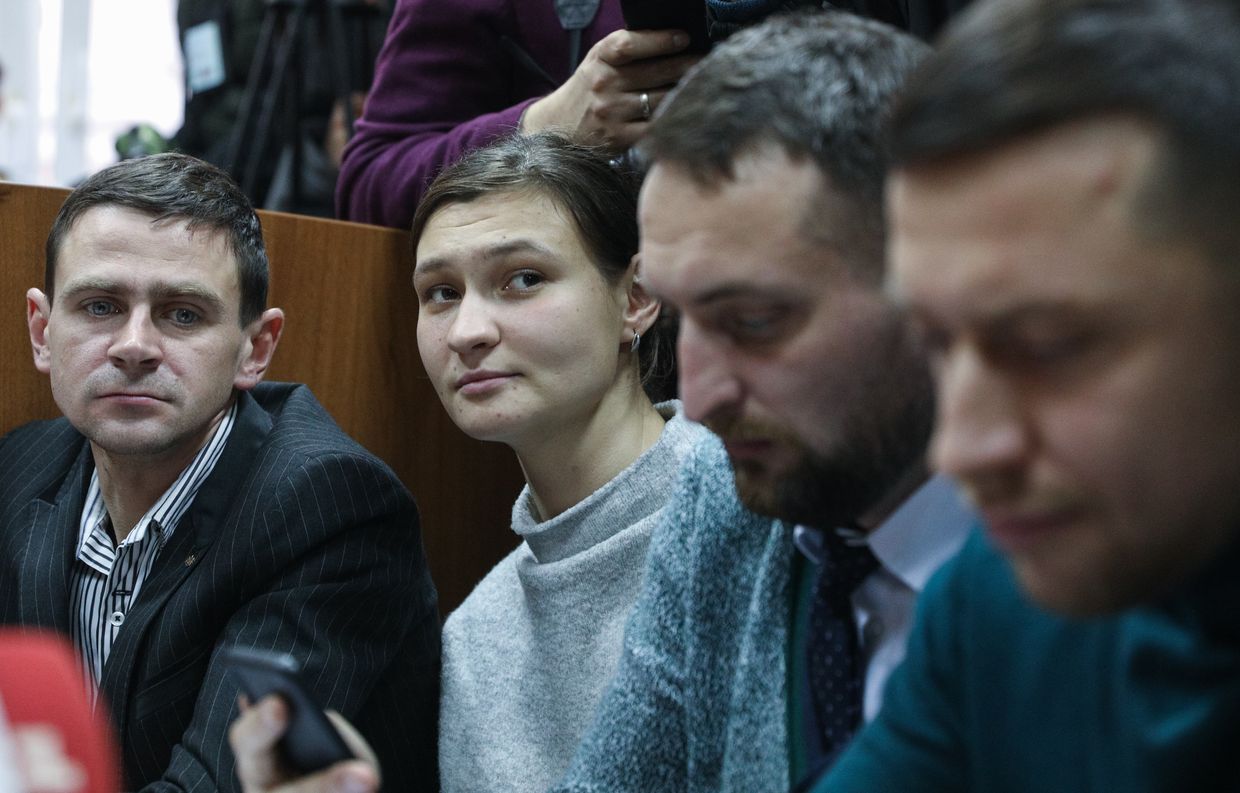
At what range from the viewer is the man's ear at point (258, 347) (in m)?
1.78

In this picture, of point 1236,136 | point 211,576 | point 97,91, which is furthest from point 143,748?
point 97,91

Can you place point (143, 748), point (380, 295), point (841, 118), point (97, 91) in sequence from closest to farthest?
point (841, 118) → point (143, 748) → point (380, 295) → point (97, 91)

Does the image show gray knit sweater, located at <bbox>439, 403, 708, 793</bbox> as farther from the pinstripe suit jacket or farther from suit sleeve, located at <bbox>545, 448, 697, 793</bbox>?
suit sleeve, located at <bbox>545, 448, 697, 793</bbox>

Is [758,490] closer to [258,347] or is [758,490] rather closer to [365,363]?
[258,347]

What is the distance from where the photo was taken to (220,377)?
172 centimetres

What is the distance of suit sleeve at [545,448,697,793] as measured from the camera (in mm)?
1170

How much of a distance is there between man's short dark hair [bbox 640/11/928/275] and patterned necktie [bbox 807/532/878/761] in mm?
223

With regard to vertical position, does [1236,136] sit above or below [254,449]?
above

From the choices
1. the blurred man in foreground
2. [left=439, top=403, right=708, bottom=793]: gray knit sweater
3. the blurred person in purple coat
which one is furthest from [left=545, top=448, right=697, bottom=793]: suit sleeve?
the blurred person in purple coat

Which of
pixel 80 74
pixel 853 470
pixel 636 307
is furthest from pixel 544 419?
pixel 80 74

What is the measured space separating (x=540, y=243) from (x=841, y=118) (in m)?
0.72

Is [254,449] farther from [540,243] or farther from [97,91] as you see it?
[97,91]

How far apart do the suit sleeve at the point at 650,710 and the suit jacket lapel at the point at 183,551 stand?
2.09 feet

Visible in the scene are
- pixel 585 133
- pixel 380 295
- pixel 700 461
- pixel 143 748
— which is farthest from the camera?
pixel 380 295
